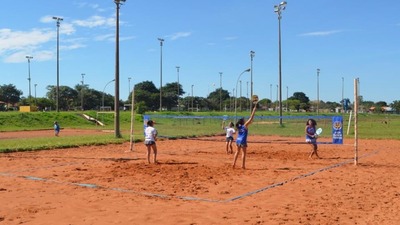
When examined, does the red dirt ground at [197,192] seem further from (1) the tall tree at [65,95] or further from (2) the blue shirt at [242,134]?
(1) the tall tree at [65,95]

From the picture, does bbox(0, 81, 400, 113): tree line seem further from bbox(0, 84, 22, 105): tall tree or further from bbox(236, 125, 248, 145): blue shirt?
bbox(236, 125, 248, 145): blue shirt

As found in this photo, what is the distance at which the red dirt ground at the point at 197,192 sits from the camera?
293 inches

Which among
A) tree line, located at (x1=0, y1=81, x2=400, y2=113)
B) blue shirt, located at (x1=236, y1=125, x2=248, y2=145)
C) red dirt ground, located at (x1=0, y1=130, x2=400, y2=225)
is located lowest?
red dirt ground, located at (x1=0, y1=130, x2=400, y2=225)

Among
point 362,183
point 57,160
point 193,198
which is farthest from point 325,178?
point 57,160

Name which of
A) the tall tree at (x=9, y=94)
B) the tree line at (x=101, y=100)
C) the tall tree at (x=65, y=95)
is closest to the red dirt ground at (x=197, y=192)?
the tree line at (x=101, y=100)

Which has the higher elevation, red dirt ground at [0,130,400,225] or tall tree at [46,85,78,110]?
tall tree at [46,85,78,110]

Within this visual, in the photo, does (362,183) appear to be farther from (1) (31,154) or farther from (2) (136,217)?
(1) (31,154)

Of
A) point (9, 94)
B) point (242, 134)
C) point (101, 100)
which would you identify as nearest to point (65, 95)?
point (101, 100)

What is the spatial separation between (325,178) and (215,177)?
9.87ft

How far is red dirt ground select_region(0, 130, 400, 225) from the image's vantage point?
7438mm

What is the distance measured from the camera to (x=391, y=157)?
56.7ft

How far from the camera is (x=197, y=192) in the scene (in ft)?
31.6

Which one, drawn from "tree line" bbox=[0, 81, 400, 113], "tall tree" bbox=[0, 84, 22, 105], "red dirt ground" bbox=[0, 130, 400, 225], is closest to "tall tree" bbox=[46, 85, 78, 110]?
"tree line" bbox=[0, 81, 400, 113]

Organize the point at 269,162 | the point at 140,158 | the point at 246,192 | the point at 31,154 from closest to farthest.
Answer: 1. the point at 246,192
2. the point at 269,162
3. the point at 140,158
4. the point at 31,154
